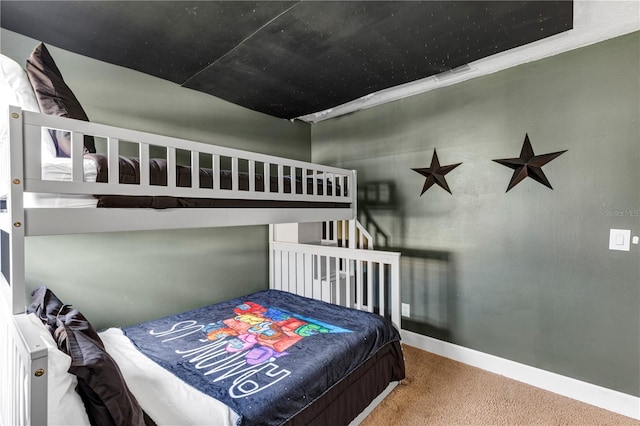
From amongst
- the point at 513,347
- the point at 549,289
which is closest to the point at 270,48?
the point at 549,289

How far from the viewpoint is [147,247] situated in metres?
2.17

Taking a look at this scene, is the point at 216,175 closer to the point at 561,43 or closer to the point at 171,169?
the point at 171,169

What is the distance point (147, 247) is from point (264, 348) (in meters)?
1.21

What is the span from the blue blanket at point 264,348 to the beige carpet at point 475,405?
382 millimetres

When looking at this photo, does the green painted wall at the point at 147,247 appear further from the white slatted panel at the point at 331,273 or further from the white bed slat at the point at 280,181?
the white bed slat at the point at 280,181

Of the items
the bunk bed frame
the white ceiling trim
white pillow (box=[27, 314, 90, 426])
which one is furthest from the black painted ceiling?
white pillow (box=[27, 314, 90, 426])

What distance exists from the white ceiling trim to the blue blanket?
187cm

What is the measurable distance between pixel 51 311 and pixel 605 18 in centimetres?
311

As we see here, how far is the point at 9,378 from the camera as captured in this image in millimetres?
908

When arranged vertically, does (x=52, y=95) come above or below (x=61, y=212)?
above

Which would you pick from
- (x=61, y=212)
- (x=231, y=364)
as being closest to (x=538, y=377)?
(x=231, y=364)

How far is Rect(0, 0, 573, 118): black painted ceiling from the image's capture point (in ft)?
4.83

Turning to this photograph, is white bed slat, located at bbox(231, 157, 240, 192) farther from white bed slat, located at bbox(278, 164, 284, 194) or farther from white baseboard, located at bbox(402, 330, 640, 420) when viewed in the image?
white baseboard, located at bbox(402, 330, 640, 420)

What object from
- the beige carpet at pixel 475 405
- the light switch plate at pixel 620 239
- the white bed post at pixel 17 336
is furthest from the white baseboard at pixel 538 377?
the white bed post at pixel 17 336
